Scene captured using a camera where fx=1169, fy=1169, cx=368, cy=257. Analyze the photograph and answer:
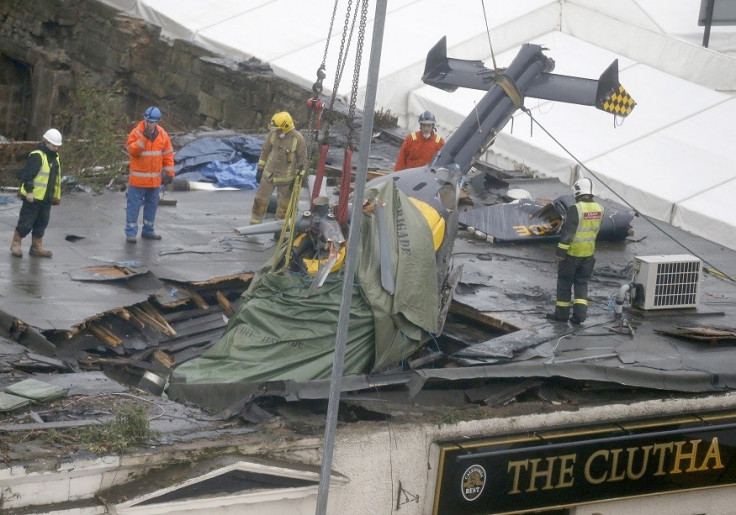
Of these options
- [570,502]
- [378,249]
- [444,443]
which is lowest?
[570,502]

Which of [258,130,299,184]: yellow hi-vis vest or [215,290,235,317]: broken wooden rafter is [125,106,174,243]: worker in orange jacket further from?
[215,290,235,317]: broken wooden rafter

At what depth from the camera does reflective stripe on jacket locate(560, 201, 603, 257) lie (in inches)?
501

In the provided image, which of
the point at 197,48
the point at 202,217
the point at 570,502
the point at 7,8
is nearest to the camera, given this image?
the point at 570,502

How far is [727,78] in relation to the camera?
24.0m

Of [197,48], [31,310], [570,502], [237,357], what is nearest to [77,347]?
[31,310]

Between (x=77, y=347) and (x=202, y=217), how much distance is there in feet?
15.6

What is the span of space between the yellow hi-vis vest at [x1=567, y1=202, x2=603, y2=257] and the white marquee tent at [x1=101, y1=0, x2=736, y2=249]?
6126 mm

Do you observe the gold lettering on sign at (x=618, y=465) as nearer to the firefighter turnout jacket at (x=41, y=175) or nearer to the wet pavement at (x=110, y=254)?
the wet pavement at (x=110, y=254)

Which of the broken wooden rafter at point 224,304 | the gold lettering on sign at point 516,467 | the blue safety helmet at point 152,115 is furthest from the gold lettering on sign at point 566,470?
the blue safety helmet at point 152,115

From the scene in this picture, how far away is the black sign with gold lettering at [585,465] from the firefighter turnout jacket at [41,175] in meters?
5.99

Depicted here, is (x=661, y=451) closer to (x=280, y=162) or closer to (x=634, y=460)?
(x=634, y=460)

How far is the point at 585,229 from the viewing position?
1274 centimetres

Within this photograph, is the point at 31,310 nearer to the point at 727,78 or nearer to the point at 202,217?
the point at 202,217

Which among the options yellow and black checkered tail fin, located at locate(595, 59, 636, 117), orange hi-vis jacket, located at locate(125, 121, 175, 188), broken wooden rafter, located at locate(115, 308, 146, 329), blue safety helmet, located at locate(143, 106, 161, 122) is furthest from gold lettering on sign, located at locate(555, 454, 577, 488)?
blue safety helmet, located at locate(143, 106, 161, 122)
